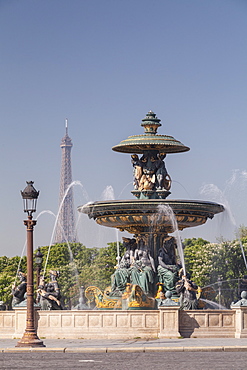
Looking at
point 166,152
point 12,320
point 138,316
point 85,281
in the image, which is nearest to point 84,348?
point 138,316

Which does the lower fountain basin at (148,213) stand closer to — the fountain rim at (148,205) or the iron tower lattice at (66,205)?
the fountain rim at (148,205)

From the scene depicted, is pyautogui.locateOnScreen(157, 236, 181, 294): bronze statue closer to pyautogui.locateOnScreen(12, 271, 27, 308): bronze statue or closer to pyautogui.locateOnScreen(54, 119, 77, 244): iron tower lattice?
pyautogui.locateOnScreen(12, 271, 27, 308): bronze statue

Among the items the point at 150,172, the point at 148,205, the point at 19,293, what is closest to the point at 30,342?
the point at 19,293

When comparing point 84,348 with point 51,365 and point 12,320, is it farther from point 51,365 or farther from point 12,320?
A: point 12,320

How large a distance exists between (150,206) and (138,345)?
8125 mm

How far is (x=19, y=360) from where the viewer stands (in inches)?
930

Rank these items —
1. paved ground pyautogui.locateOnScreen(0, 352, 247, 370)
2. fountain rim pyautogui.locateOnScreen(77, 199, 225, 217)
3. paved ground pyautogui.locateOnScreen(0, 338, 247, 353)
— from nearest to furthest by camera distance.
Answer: paved ground pyautogui.locateOnScreen(0, 352, 247, 370)
paved ground pyautogui.locateOnScreen(0, 338, 247, 353)
fountain rim pyautogui.locateOnScreen(77, 199, 225, 217)

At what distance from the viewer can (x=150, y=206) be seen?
3481cm

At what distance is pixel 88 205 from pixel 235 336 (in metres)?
7.97

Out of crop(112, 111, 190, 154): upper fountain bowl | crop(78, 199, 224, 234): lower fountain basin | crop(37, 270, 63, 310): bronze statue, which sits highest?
crop(112, 111, 190, 154): upper fountain bowl

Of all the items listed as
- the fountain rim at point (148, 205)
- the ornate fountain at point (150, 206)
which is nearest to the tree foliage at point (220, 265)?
the ornate fountain at point (150, 206)

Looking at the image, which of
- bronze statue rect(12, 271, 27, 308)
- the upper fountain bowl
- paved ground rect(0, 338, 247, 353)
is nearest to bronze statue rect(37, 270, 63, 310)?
bronze statue rect(12, 271, 27, 308)

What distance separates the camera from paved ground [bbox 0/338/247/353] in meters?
26.2

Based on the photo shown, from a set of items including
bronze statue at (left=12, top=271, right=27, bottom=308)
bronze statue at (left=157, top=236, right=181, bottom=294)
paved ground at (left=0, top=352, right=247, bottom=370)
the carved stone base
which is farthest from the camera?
bronze statue at (left=157, top=236, right=181, bottom=294)
